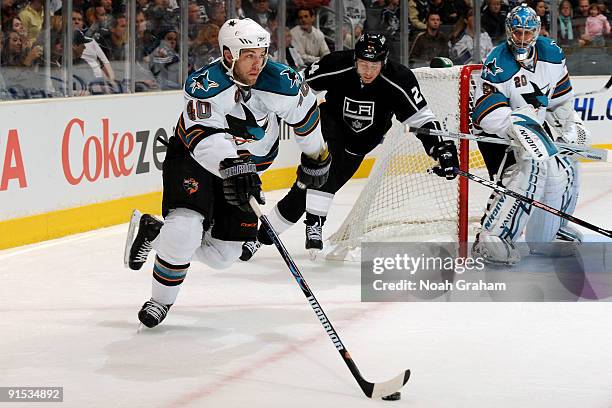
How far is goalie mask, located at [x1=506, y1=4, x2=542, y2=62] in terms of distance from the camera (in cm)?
460

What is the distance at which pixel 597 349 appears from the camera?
3.51 metres

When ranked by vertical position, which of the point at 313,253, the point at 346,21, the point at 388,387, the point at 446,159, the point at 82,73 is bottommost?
the point at 313,253

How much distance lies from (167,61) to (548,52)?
8.79 feet

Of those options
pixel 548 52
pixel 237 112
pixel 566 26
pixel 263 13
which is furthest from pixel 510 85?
pixel 566 26

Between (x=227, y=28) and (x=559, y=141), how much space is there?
1781 millimetres

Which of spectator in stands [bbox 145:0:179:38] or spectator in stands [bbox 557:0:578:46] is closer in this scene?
spectator in stands [bbox 145:0:179:38]

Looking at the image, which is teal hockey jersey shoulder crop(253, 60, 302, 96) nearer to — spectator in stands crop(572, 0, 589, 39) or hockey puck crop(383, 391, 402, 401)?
hockey puck crop(383, 391, 402, 401)

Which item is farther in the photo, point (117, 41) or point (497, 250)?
point (117, 41)

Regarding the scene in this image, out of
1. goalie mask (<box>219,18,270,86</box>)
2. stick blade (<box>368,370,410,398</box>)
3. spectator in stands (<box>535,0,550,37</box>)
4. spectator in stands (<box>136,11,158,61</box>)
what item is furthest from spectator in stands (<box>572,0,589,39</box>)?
stick blade (<box>368,370,410,398</box>)

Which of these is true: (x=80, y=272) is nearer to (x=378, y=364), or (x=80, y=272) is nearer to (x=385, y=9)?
(x=378, y=364)

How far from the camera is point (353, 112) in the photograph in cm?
486

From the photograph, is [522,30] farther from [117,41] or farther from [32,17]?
[117,41]

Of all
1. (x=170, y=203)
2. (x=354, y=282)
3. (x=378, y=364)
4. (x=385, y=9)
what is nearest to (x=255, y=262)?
(x=354, y=282)

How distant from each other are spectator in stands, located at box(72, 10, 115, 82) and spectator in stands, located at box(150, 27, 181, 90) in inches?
16.5
